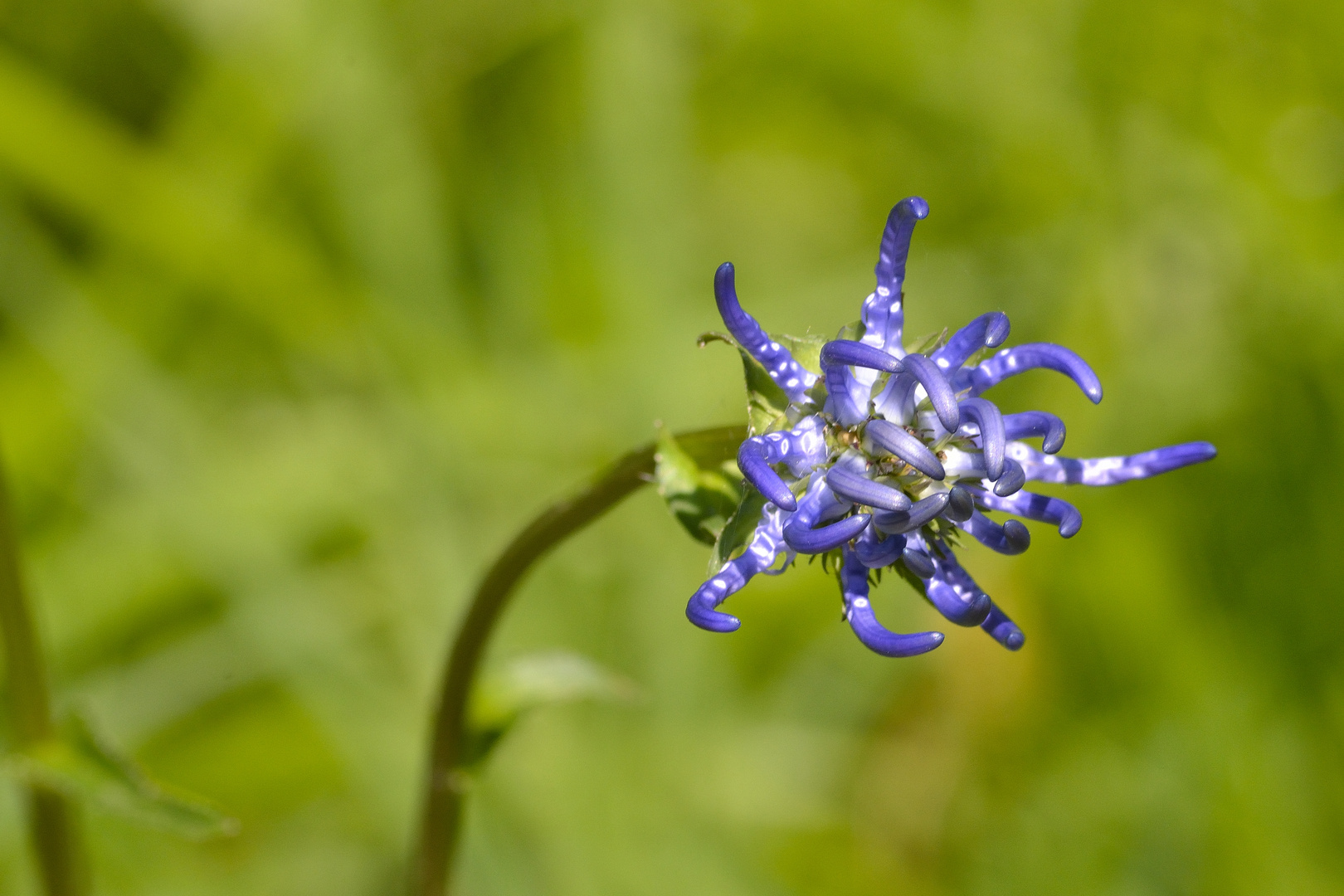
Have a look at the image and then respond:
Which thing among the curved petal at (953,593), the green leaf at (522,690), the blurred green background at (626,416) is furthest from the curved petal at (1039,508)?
→ the blurred green background at (626,416)

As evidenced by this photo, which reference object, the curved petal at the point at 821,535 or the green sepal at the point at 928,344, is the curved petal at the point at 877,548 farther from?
the green sepal at the point at 928,344

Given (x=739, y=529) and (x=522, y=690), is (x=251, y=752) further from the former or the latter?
(x=739, y=529)

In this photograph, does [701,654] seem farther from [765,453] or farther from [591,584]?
[765,453]

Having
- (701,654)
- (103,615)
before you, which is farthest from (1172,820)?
(103,615)

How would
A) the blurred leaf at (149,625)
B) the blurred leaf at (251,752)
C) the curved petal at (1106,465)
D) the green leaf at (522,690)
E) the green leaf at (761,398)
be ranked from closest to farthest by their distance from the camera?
the curved petal at (1106,465), the green leaf at (761,398), the green leaf at (522,690), the blurred leaf at (149,625), the blurred leaf at (251,752)

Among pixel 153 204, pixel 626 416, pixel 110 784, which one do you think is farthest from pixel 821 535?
pixel 153 204

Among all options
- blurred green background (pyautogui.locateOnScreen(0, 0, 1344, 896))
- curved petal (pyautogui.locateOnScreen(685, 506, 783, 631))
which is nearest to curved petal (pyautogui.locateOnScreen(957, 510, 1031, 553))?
curved petal (pyautogui.locateOnScreen(685, 506, 783, 631))

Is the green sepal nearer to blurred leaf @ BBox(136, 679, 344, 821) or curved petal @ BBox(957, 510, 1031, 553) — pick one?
curved petal @ BBox(957, 510, 1031, 553)

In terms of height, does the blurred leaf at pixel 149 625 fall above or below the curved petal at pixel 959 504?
below
